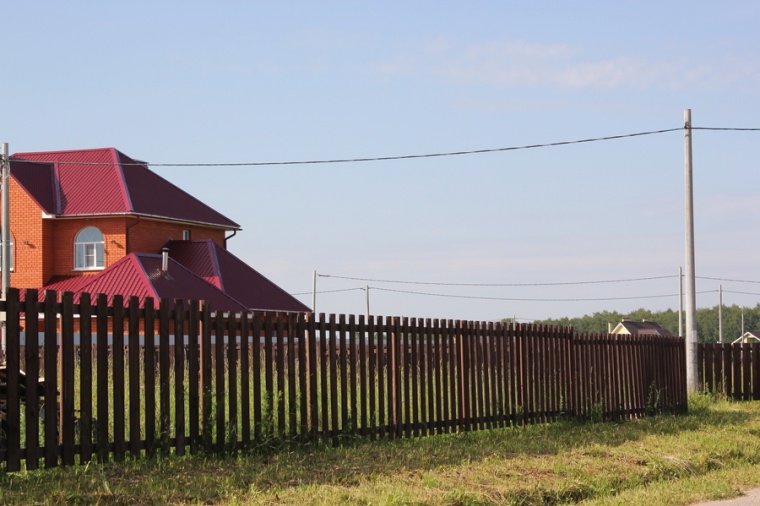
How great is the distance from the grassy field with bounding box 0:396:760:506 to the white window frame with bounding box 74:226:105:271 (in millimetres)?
31728

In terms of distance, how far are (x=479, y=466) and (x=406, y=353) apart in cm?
283

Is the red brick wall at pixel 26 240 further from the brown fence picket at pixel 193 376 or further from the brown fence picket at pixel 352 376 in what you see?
the brown fence picket at pixel 193 376

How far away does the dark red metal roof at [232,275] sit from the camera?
43.0 m

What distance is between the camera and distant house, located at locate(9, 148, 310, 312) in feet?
138

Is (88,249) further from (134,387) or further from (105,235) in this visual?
(134,387)

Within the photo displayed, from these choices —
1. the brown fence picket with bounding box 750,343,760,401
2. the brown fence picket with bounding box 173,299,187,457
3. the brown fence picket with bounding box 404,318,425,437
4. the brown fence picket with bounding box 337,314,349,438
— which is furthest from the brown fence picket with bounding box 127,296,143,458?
the brown fence picket with bounding box 750,343,760,401

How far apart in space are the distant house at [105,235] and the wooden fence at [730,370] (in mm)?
21072

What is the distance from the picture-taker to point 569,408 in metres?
15.9

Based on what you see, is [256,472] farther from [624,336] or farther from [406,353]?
[624,336]

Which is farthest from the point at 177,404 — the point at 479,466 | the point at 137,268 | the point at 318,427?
the point at 137,268

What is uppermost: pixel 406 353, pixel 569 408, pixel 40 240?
pixel 40 240

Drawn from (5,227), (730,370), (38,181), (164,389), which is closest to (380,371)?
(164,389)

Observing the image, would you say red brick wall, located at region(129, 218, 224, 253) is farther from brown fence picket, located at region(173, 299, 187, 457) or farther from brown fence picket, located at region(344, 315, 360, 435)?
brown fence picket, located at region(173, 299, 187, 457)

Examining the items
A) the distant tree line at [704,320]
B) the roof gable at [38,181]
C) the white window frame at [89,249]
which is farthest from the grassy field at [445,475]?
the distant tree line at [704,320]
